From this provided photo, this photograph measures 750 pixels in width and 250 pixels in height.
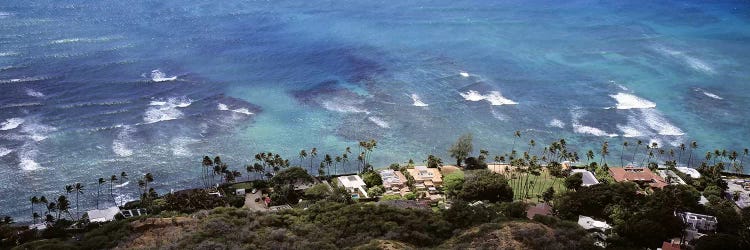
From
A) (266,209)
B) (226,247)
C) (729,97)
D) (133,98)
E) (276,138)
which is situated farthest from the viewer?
(729,97)

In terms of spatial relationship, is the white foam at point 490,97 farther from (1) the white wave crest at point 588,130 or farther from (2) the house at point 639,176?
(2) the house at point 639,176

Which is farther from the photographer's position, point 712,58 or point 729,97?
point 712,58

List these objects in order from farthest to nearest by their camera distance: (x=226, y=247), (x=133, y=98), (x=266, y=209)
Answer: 1. (x=133, y=98)
2. (x=266, y=209)
3. (x=226, y=247)

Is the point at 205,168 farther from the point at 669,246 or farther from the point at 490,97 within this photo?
the point at 669,246

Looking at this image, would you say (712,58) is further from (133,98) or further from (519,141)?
(133,98)

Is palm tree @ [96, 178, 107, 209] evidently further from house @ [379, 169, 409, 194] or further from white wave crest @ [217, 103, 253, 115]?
house @ [379, 169, 409, 194]

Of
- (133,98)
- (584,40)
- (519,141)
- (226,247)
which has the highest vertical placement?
(584,40)

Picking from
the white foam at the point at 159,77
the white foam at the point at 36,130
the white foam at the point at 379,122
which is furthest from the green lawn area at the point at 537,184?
the white foam at the point at 36,130

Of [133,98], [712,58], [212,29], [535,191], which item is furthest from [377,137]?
[712,58]
